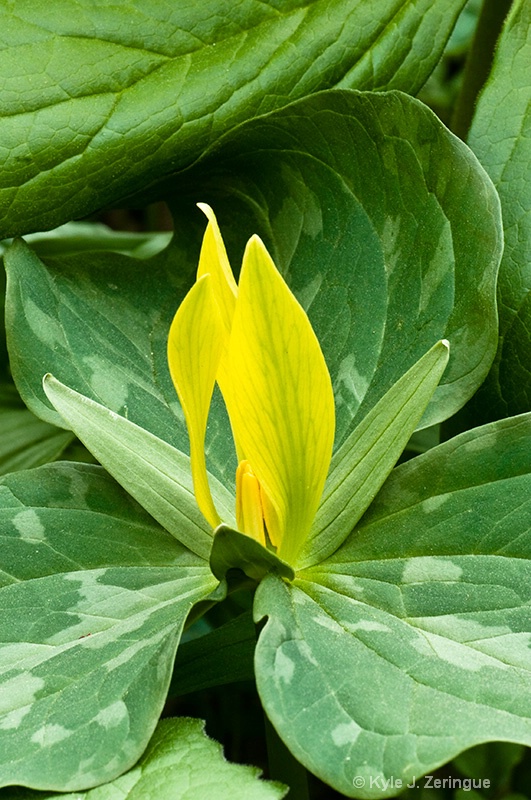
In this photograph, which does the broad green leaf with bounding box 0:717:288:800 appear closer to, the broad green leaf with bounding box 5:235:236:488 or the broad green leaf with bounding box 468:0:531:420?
the broad green leaf with bounding box 5:235:236:488

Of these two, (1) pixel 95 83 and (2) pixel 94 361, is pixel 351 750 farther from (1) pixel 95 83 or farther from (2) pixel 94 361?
(1) pixel 95 83

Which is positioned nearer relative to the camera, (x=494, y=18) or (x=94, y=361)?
(x=94, y=361)

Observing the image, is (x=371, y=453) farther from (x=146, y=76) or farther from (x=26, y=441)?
(x=26, y=441)

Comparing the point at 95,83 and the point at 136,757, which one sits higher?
the point at 95,83

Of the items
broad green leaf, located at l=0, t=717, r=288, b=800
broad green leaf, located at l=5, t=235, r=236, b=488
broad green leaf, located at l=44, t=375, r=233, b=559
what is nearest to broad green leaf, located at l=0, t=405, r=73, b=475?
broad green leaf, located at l=5, t=235, r=236, b=488

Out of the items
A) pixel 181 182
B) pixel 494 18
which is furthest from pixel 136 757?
pixel 494 18

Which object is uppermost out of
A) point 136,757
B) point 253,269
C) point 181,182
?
point 253,269

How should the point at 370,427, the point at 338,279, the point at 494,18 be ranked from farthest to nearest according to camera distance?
the point at 494,18 → the point at 338,279 → the point at 370,427
